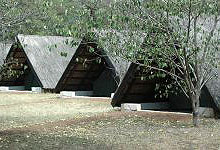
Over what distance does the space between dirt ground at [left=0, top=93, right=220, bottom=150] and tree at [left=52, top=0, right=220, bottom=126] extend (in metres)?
1.18

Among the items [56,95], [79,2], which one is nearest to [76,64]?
[56,95]

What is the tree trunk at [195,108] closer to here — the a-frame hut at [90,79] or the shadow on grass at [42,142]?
the shadow on grass at [42,142]

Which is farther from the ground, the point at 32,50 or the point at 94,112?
the point at 32,50

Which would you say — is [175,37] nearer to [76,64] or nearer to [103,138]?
[103,138]

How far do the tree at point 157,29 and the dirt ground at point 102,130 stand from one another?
1179mm

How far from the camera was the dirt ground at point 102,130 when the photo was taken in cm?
829

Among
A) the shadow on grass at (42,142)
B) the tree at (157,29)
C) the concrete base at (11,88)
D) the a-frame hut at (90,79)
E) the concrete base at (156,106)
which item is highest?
the tree at (157,29)

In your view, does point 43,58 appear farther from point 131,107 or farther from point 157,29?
point 157,29

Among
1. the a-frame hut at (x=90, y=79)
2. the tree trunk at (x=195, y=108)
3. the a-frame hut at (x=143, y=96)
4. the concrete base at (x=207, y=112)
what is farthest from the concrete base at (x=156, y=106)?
the a-frame hut at (x=90, y=79)

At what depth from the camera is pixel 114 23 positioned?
10.1m

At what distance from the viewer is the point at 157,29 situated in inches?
421

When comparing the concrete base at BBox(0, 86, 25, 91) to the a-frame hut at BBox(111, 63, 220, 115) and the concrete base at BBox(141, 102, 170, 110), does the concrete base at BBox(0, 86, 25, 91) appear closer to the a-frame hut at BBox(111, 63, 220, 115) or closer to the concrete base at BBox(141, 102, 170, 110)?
the a-frame hut at BBox(111, 63, 220, 115)

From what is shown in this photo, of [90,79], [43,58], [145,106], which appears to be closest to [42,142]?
[145,106]

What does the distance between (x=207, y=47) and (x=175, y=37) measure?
1018mm
